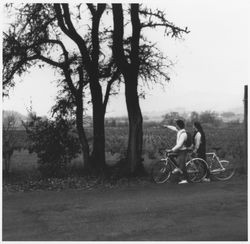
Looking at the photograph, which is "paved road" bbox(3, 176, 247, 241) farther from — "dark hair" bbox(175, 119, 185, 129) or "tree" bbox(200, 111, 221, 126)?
"tree" bbox(200, 111, 221, 126)

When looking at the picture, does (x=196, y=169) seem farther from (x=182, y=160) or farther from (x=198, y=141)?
(x=198, y=141)

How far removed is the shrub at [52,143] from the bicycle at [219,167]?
3.95 meters

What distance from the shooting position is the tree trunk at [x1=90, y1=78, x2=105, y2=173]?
14117mm

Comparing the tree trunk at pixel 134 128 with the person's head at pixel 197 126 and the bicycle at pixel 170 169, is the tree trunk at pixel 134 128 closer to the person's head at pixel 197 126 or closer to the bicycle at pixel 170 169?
the bicycle at pixel 170 169

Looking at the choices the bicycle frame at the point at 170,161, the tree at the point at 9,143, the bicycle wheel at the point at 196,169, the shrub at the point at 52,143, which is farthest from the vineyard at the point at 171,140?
the tree at the point at 9,143

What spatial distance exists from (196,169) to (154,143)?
1626mm

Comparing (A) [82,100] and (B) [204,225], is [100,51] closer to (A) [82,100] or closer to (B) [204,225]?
(A) [82,100]

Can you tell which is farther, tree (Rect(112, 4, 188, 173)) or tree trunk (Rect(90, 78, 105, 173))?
tree trunk (Rect(90, 78, 105, 173))

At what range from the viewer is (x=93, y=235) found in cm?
772

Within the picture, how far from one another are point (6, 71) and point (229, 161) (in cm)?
Answer: 681

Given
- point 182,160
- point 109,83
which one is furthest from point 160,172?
point 109,83

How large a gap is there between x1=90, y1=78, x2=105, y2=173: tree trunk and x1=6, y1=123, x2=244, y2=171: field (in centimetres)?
22

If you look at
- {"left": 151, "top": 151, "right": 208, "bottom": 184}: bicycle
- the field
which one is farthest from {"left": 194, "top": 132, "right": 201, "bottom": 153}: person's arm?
{"left": 151, "top": 151, "right": 208, "bottom": 184}: bicycle

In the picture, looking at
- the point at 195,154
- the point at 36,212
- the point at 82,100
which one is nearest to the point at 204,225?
the point at 36,212
